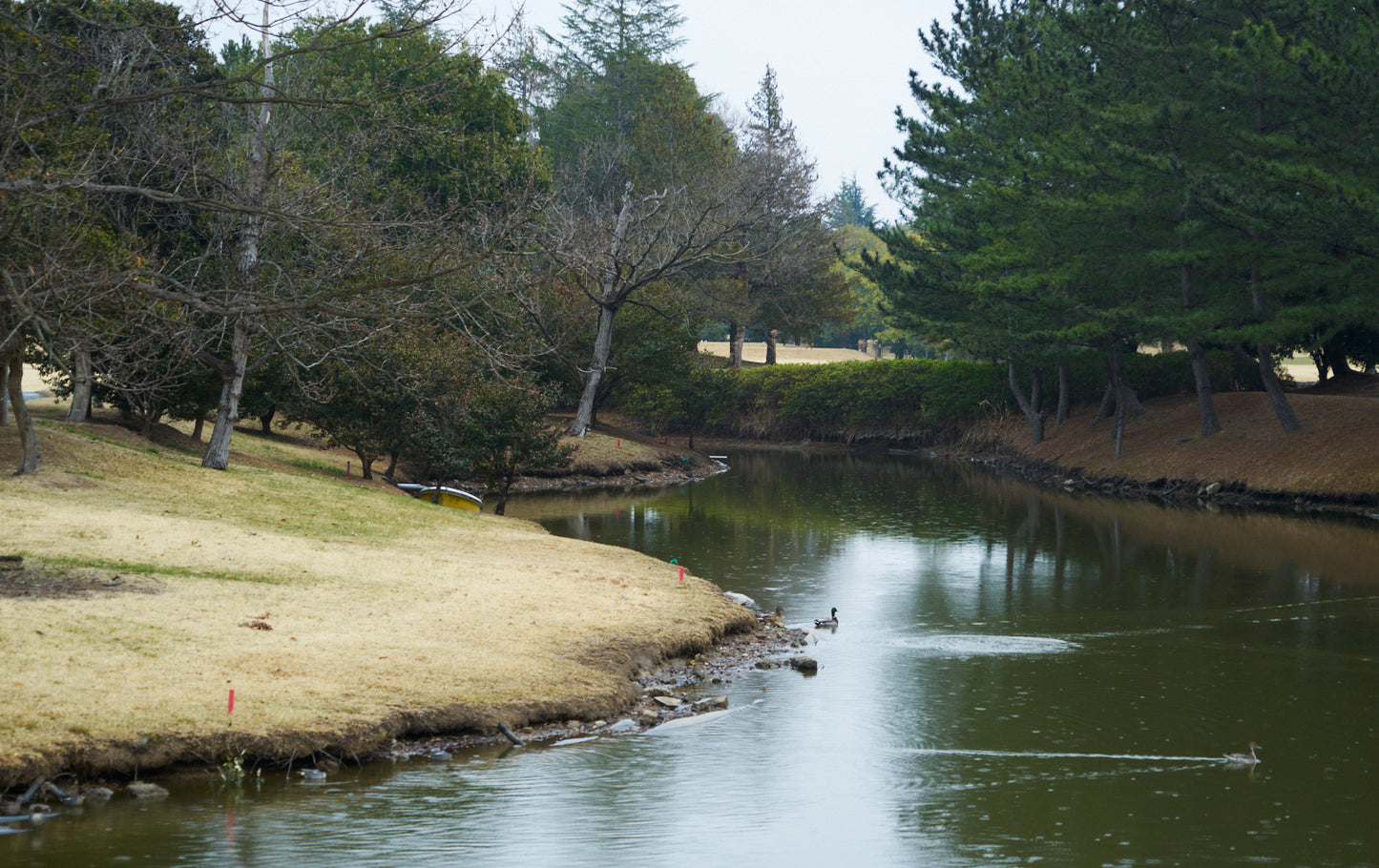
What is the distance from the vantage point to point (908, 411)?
183 ft

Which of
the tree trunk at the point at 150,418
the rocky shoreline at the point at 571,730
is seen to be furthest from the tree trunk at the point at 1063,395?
the rocky shoreline at the point at 571,730

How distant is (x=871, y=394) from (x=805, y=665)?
4237 centimetres

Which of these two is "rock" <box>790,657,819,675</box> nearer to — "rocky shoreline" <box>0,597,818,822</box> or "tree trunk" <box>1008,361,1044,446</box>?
"rocky shoreline" <box>0,597,818,822</box>

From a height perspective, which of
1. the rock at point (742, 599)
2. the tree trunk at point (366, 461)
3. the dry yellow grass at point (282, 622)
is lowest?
the rock at point (742, 599)

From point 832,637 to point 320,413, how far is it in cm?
1810

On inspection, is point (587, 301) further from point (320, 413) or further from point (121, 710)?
point (121, 710)

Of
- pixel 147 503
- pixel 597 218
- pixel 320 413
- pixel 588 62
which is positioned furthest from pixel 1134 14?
pixel 588 62

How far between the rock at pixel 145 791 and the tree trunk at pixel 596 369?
33.9m

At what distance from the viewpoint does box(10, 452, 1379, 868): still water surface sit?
28.6 ft

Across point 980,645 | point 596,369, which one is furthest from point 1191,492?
point 980,645

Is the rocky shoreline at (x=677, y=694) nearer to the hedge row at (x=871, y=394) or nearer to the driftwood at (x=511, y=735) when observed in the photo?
the driftwood at (x=511, y=735)

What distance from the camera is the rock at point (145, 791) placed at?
9.12 metres

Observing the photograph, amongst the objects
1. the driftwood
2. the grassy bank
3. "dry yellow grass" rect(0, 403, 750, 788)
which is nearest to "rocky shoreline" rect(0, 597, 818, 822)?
the driftwood

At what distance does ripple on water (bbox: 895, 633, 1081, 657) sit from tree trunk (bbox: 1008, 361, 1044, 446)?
31.6 metres
